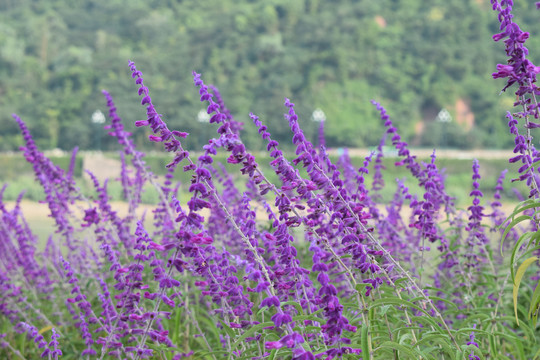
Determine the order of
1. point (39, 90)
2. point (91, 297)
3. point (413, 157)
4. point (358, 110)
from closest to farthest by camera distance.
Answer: point (413, 157) < point (91, 297) < point (358, 110) < point (39, 90)

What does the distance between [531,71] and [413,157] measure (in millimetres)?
1250

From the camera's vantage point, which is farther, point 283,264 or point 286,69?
point 286,69

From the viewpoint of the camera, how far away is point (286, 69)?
6088cm

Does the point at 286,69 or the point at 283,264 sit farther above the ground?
the point at 286,69

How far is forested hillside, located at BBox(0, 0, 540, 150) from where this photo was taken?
54.0 m

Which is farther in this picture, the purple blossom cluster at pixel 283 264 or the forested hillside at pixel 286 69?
the forested hillside at pixel 286 69

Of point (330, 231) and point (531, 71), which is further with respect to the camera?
point (330, 231)

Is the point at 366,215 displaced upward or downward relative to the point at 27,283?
upward

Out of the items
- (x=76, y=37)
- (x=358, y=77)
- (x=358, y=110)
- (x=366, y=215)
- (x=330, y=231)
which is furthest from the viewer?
(x=76, y=37)

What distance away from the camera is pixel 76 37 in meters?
81.6

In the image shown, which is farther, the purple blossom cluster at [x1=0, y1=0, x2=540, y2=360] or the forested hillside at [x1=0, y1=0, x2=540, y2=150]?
the forested hillside at [x1=0, y1=0, x2=540, y2=150]

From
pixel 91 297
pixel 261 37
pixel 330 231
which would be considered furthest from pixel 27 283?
pixel 261 37

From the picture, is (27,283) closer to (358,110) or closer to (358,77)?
(358,110)

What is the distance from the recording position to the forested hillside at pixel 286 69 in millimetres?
53969
